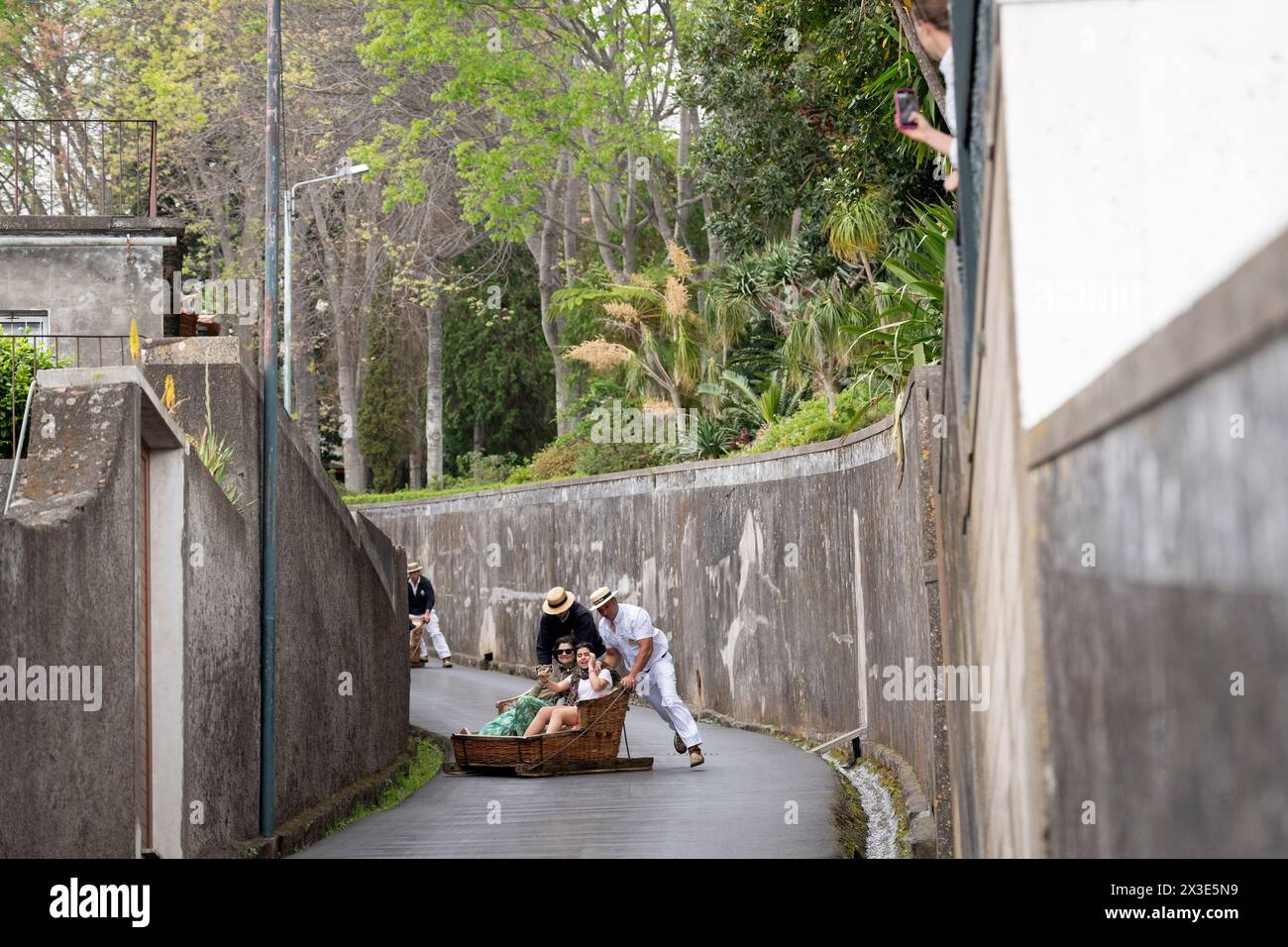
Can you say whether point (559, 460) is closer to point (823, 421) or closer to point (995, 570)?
point (823, 421)

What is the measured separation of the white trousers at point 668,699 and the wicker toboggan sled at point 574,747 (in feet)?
1.28

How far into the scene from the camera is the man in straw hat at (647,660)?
45.8ft

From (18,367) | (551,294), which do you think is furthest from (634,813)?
(551,294)

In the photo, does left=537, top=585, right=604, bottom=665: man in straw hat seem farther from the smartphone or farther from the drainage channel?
the smartphone

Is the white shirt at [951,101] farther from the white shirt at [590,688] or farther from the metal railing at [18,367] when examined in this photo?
the white shirt at [590,688]

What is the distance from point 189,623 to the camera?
9.12 meters

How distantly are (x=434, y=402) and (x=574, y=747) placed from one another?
92.5ft

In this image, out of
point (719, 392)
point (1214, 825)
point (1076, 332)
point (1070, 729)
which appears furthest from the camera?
point (719, 392)

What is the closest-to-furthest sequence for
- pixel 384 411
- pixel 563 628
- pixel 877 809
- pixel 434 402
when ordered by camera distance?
pixel 877 809 < pixel 563 628 < pixel 434 402 < pixel 384 411

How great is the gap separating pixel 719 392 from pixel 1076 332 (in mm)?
21553

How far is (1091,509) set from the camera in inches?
106

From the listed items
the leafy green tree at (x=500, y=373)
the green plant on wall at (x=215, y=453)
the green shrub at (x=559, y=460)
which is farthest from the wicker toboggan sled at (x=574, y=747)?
the leafy green tree at (x=500, y=373)

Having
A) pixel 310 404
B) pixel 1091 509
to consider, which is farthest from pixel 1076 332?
pixel 310 404
